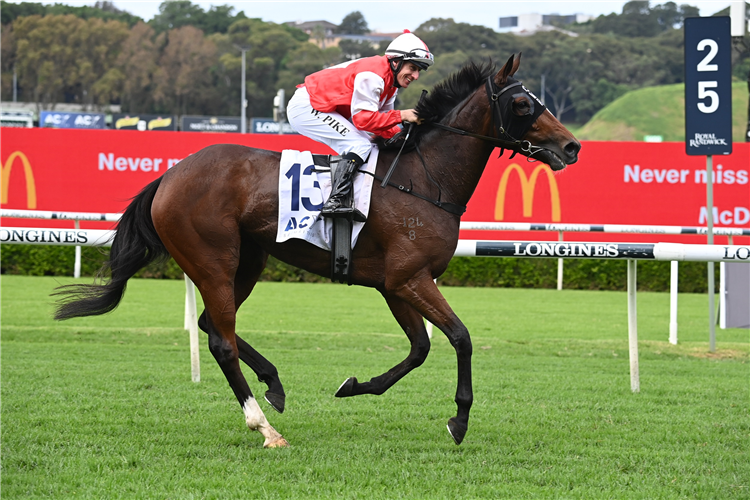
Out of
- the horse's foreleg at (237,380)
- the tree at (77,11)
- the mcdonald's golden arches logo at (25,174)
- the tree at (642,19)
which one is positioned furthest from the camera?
the tree at (642,19)

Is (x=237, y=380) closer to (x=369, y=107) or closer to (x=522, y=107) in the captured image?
(x=369, y=107)

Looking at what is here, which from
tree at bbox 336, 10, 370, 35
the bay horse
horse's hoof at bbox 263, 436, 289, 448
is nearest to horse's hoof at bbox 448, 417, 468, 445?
the bay horse

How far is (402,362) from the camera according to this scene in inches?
167

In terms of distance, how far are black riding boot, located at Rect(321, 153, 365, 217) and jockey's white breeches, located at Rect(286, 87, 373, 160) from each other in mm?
103

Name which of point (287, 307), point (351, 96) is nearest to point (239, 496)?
point (351, 96)

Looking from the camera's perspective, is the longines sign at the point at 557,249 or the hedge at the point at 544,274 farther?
the hedge at the point at 544,274

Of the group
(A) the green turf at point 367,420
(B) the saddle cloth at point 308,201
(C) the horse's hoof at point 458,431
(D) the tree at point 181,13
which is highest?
(D) the tree at point 181,13

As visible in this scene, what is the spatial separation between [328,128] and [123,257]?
1333 millimetres

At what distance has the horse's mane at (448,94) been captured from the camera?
4348mm

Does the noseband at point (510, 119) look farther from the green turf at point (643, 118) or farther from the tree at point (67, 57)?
the tree at point (67, 57)

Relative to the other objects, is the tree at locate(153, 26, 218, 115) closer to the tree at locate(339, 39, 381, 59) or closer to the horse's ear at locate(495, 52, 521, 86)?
the tree at locate(339, 39, 381, 59)

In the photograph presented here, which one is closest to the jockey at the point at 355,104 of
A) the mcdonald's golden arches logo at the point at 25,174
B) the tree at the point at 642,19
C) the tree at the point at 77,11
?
the mcdonald's golden arches logo at the point at 25,174

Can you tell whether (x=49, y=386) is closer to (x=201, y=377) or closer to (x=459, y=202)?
(x=201, y=377)

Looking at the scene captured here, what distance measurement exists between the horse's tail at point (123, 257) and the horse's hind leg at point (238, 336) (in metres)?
0.45
